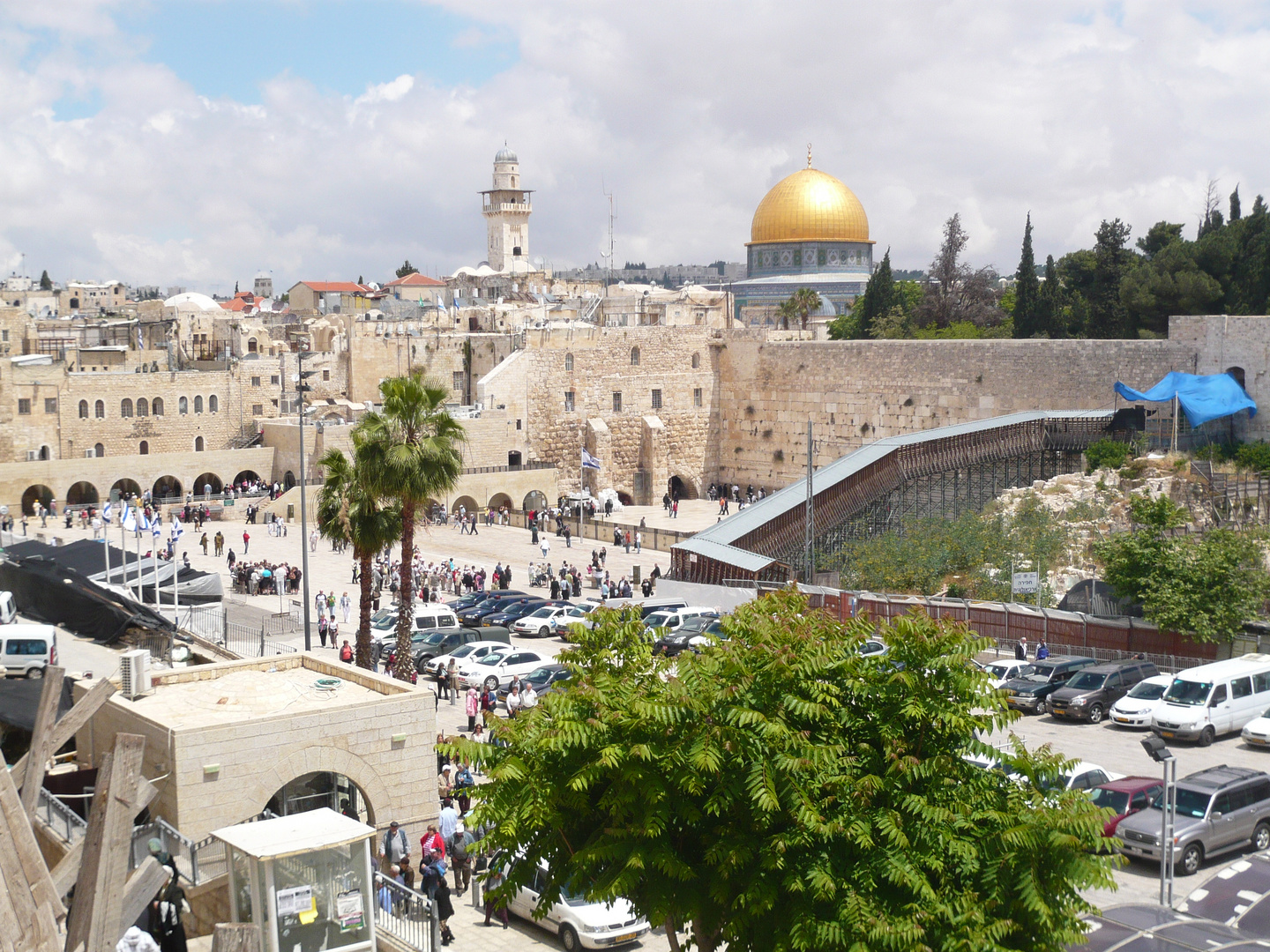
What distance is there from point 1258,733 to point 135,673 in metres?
11.4

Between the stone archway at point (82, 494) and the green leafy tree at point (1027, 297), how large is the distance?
27.9m

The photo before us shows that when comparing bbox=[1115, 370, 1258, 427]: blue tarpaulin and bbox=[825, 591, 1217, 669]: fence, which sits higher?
bbox=[1115, 370, 1258, 427]: blue tarpaulin

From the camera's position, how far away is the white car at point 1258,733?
46.4ft

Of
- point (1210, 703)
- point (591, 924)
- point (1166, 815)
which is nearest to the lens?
point (591, 924)

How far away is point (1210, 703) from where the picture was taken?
1461cm

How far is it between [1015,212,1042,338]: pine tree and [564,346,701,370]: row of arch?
10455 mm

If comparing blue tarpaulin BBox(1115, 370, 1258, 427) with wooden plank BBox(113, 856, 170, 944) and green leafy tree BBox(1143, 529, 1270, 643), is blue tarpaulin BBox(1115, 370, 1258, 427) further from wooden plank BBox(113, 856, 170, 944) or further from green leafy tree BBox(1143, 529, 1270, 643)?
wooden plank BBox(113, 856, 170, 944)

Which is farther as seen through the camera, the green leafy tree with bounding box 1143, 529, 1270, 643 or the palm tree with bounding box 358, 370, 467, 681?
the green leafy tree with bounding box 1143, 529, 1270, 643

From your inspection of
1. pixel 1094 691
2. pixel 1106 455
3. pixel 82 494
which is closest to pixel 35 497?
pixel 82 494

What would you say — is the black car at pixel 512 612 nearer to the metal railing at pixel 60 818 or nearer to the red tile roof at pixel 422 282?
the metal railing at pixel 60 818

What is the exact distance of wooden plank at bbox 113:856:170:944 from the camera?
254 inches

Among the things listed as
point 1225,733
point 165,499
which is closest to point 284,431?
point 165,499

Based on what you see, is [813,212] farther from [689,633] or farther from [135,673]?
[135,673]

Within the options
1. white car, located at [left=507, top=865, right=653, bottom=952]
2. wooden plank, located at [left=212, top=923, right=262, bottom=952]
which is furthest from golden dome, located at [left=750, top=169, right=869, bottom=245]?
wooden plank, located at [left=212, top=923, right=262, bottom=952]
